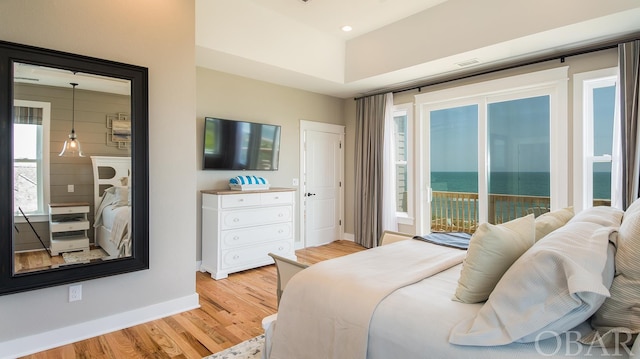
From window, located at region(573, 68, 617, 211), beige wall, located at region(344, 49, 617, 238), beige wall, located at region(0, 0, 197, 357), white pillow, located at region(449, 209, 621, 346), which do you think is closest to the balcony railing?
window, located at region(573, 68, 617, 211)

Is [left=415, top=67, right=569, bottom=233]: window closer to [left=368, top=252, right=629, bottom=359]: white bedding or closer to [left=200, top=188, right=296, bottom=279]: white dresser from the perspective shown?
[left=200, top=188, right=296, bottom=279]: white dresser

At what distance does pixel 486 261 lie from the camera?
138 cm

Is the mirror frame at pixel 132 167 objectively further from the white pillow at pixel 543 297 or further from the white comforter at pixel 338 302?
the white pillow at pixel 543 297

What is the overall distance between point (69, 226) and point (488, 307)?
273 cm

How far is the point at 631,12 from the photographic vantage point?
2.73 m

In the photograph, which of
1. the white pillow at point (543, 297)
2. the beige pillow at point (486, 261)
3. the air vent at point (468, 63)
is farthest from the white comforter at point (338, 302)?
the air vent at point (468, 63)

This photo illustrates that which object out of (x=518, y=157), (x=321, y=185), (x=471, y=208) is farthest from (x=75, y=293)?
A: (x=518, y=157)

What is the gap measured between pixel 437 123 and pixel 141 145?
395 centimetres

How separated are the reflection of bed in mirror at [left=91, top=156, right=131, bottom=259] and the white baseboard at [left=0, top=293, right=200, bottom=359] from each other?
1.66 ft

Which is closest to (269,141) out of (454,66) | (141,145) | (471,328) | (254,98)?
(254,98)

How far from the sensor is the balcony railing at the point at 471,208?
3.97m

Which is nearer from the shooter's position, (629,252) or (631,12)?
(629,252)

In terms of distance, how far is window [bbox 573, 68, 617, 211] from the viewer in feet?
11.2

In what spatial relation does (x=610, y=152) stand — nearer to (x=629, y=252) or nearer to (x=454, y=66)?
(x=454, y=66)
